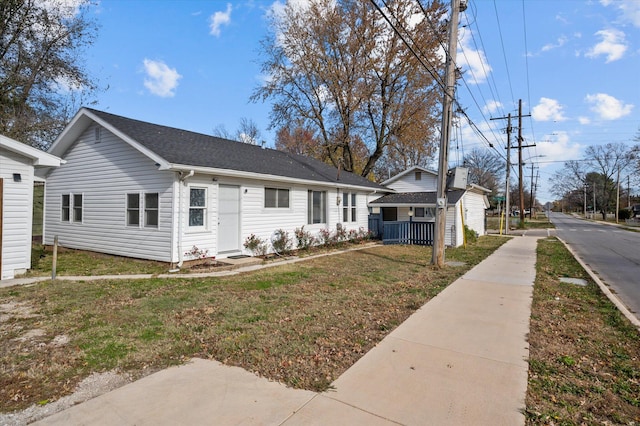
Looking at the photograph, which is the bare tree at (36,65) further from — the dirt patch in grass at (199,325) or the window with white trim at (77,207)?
the dirt patch in grass at (199,325)

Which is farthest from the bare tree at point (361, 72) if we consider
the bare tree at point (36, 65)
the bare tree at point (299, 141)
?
the bare tree at point (36, 65)

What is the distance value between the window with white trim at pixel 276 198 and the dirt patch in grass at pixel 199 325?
4.06 m

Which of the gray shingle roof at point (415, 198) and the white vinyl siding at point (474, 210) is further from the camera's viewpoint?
the white vinyl siding at point (474, 210)

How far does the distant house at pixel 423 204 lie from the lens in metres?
16.1

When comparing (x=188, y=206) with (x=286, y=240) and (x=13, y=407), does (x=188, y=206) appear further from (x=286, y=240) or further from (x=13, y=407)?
(x=13, y=407)

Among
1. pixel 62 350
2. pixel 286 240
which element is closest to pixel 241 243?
pixel 286 240

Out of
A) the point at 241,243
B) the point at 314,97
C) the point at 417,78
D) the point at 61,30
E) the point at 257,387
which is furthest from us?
the point at 314,97

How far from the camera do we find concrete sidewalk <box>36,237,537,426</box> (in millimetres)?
2617

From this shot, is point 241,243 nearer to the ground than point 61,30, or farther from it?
nearer to the ground

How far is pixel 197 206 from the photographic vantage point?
30.7ft

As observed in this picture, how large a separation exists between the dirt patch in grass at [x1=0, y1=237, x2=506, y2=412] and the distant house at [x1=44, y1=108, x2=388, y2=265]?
7.37 feet

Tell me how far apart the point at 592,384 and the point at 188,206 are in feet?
28.6

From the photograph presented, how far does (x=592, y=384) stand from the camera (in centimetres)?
326

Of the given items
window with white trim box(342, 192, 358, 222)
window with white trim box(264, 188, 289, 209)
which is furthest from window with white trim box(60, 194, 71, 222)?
window with white trim box(342, 192, 358, 222)
